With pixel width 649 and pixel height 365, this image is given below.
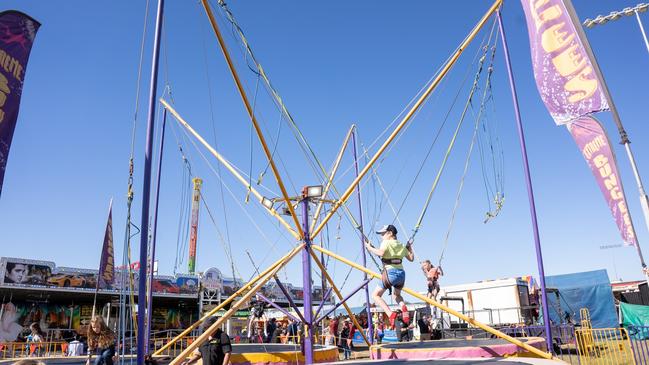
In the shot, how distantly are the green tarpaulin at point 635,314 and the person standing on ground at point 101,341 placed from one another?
17688 millimetres

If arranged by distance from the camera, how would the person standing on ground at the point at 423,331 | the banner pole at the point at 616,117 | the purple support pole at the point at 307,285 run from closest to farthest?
1. the banner pole at the point at 616,117
2. the purple support pole at the point at 307,285
3. the person standing on ground at the point at 423,331

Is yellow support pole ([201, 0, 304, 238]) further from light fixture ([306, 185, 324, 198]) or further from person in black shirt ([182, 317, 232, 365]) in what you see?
person in black shirt ([182, 317, 232, 365])

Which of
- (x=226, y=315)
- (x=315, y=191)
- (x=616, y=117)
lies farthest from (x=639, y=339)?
(x=226, y=315)

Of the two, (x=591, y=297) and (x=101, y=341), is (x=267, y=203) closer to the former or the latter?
(x=101, y=341)

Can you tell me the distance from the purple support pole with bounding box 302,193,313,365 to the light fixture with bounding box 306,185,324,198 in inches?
3.7

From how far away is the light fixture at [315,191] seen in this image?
9.73 meters

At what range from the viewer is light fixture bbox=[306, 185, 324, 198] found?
9.73 metres

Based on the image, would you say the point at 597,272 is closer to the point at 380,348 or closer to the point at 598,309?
the point at 598,309

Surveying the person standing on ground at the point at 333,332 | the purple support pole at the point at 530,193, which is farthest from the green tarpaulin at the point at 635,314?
the purple support pole at the point at 530,193

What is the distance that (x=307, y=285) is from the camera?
30.3ft

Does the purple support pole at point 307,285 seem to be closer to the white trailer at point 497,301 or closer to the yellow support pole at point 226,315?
the yellow support pole at point 226,315

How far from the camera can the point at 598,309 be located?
19906 mm

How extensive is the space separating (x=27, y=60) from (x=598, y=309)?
867 inches

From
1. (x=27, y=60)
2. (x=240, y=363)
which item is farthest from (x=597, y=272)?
(x=27, y=60)
